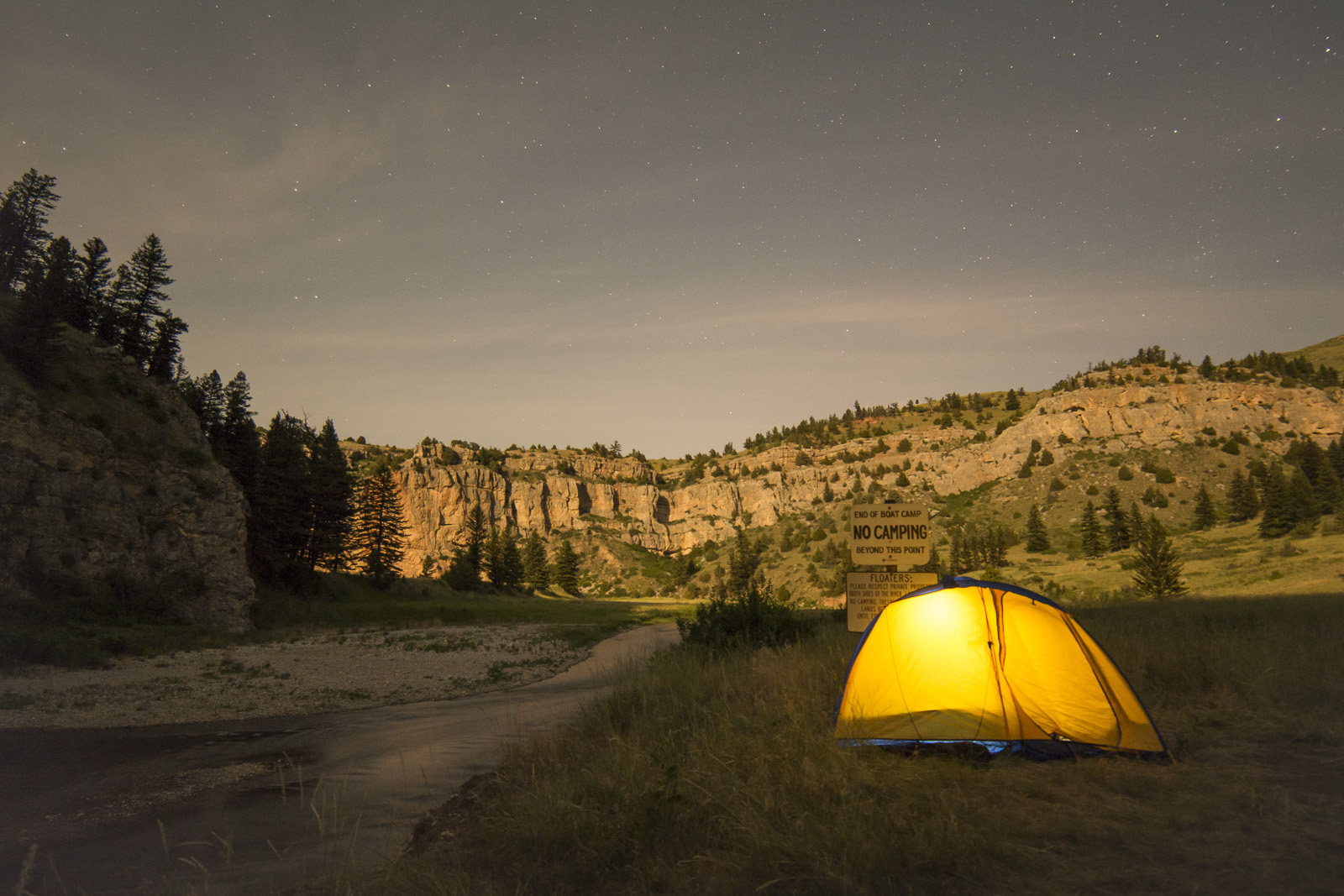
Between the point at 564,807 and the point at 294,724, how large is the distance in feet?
32.7

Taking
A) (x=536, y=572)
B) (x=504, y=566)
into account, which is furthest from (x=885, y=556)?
(x=536, y=572)

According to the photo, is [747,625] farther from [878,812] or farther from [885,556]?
[878,812]

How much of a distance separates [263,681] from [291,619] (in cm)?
2283

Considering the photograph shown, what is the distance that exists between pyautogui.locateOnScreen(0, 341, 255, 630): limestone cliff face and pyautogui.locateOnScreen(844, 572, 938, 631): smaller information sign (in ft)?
93.9

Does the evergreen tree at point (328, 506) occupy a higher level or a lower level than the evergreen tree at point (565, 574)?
higher

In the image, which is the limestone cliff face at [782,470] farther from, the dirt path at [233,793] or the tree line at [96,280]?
the dirt path at [233,793]

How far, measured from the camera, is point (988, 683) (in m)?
7.00

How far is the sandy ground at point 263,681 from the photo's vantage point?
12977mm

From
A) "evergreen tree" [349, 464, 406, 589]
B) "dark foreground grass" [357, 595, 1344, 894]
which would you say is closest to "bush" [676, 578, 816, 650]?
"dark foreground grass" [357, 595, 1344, 894]

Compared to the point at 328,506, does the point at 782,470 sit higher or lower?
higher

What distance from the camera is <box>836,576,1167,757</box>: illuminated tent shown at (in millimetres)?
6621

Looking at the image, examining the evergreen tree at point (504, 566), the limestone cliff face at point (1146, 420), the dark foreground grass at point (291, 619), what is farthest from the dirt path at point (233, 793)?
the limestone cliff face at point (1146, 420)

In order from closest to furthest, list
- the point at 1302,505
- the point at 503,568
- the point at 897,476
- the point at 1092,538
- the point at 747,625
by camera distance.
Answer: the point at 747,625 → the point at 1302,505 → the point at 1092,538 → the point at 503,568 → the point at 897,476

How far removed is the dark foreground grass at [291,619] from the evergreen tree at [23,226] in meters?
27.4
